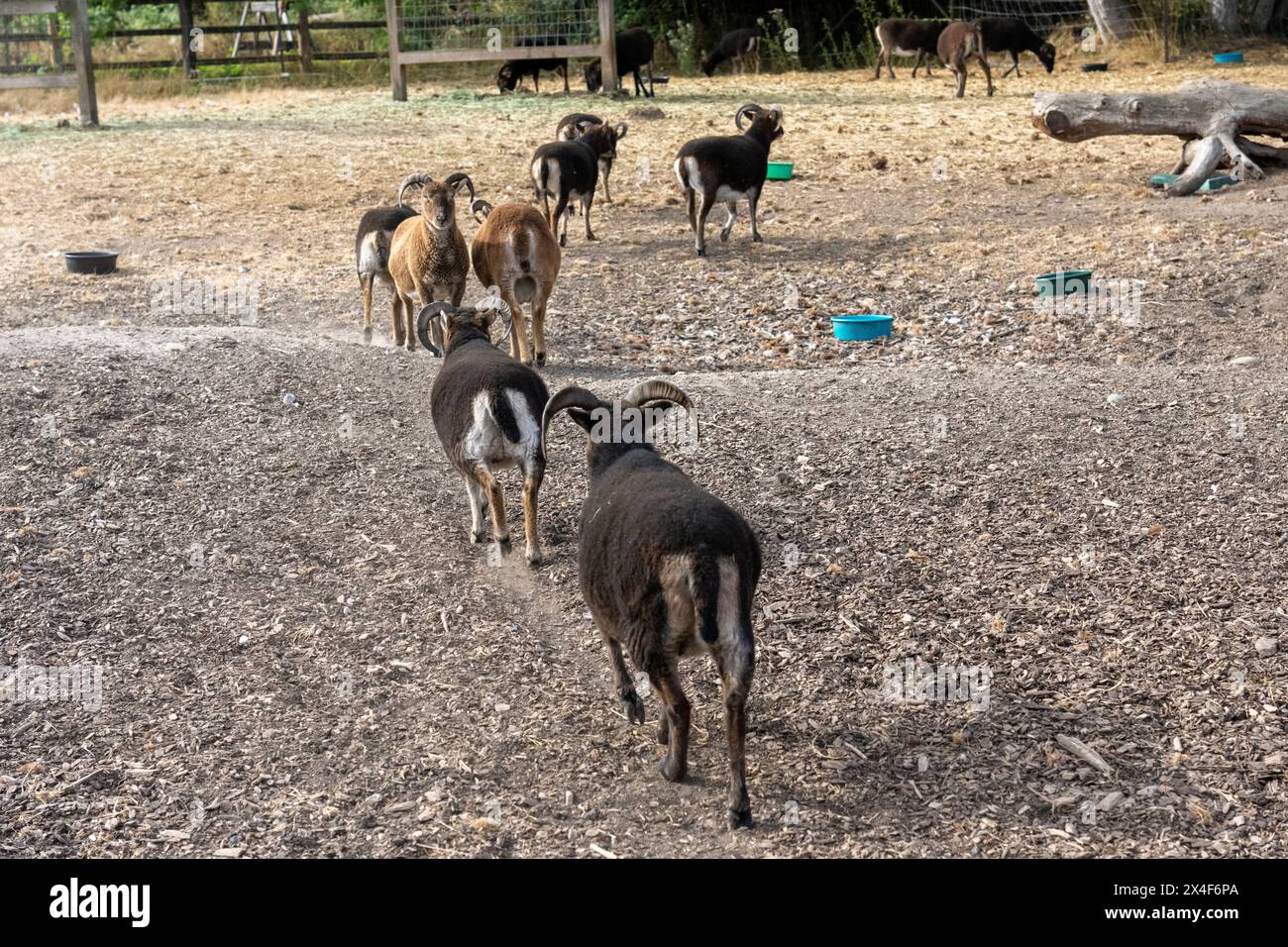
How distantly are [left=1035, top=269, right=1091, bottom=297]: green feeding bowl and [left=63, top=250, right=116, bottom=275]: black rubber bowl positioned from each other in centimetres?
820

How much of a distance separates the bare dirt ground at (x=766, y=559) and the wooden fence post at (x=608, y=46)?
1190cm

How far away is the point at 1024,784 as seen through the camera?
4.94 meters

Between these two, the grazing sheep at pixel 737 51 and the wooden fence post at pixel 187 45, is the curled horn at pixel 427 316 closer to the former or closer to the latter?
the grazing sheep at pixel 737 51

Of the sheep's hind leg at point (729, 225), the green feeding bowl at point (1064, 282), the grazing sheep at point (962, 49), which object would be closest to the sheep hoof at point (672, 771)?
the green feeding bowl at point (1064, 282)

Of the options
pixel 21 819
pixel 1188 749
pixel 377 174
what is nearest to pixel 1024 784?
pixel 1188 749

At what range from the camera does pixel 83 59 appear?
22.5 meters

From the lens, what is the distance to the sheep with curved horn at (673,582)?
4535 millimetres

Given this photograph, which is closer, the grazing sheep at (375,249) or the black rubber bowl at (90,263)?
the grazing sheep at (375,249)

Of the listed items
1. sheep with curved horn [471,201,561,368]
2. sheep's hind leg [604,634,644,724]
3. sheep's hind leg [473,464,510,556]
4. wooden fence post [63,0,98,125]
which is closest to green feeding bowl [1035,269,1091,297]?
sheep with curved horn [471,201,561,368]

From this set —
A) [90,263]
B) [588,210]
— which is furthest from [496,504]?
[588,210]

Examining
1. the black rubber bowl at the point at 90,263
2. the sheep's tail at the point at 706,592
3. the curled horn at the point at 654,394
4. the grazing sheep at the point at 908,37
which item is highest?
the grazing sheep at the point at 908,37

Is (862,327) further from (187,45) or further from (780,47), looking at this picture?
(187,45)

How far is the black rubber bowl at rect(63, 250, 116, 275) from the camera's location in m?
13.0

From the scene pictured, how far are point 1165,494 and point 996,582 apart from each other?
1295 millimetres
